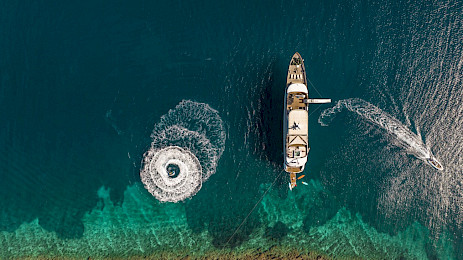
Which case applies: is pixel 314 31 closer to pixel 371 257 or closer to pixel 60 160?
pixel 371 257

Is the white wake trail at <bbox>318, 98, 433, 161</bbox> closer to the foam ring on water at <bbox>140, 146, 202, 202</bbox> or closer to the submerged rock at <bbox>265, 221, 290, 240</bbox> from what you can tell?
the submerged rock at <bbox>265, 221, 290, 240</bbox>

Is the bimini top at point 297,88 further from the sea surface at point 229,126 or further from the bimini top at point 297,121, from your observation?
the bimini top at point 297,121

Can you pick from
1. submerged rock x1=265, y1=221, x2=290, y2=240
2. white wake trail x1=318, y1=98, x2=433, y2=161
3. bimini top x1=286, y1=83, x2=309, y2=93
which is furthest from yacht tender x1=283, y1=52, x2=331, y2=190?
submerged rock x1=265, y1=221, x2=290, y2=240

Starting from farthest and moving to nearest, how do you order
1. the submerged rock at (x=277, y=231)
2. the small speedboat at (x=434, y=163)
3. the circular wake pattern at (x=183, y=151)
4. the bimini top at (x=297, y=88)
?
the submerged rock at (x=277, y=231), the small speedboat at (x=434, y=163), the circular wake pattern at (x=183, y=151), the bimini top at (x=297, y=88)

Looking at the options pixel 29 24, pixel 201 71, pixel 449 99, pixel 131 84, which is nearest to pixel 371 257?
pixel 449 99

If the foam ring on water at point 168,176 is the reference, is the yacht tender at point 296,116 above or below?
Result: above

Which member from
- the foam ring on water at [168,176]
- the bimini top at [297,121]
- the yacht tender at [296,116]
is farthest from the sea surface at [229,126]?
the bimini top at [297,121]
